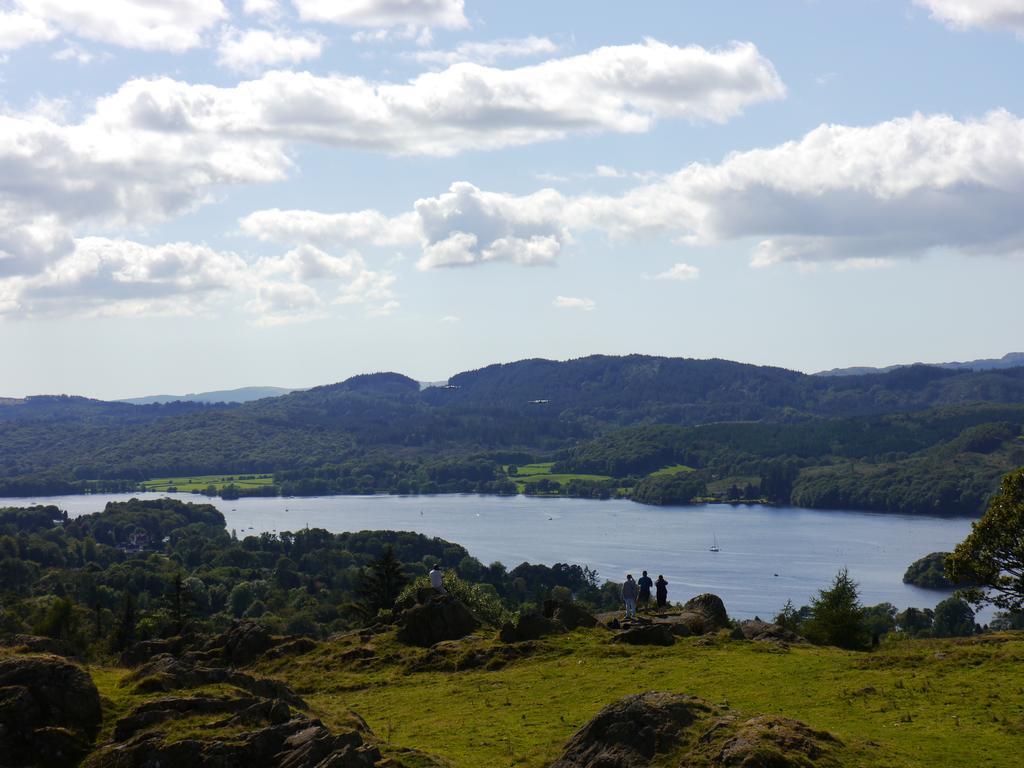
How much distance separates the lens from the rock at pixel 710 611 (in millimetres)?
Answer: 34156

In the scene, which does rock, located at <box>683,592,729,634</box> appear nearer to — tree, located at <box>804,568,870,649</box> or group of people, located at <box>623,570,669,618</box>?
group of people, located at <box>623,570,669,618</box>

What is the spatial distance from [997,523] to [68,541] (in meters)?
194

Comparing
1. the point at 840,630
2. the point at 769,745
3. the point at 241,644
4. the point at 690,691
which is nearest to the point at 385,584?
the point at 241,644

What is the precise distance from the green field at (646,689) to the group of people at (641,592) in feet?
8.56

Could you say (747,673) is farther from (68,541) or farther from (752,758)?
(68,541)

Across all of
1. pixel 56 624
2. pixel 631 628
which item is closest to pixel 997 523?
pixel 631 628

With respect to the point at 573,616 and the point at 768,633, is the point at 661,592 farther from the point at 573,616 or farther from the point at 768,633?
the point at 768,633

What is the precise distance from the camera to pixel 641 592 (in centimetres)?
4125

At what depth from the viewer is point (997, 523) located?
36031 millimetres

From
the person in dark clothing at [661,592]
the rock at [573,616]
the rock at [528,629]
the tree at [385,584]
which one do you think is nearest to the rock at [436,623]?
the rock at [528,629]

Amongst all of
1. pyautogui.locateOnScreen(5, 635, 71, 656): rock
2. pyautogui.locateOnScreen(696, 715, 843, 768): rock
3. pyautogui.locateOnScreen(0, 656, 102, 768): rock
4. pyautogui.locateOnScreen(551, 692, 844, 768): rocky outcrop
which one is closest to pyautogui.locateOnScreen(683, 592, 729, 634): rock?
pyautogui.locateOnScreen(551, 692, 844, 768): rocky outcrop

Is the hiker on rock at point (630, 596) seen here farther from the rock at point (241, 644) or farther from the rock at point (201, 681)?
the rock at point (201, 681)

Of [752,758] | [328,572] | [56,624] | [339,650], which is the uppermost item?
[752,758]

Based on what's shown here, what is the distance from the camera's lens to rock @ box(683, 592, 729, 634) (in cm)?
3416
